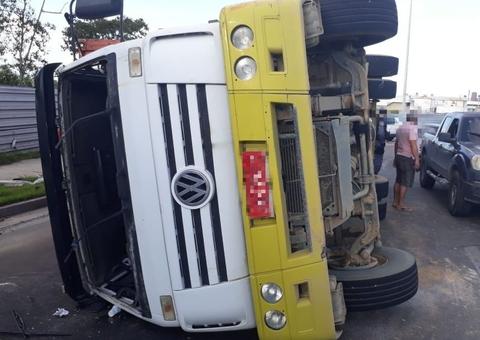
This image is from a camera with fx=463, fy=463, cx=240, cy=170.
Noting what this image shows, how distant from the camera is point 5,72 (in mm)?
18438

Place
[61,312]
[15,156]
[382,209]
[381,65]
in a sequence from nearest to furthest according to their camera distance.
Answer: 1. [61,312]
2. [381,65]
3. [382,209]
4. [15,156]

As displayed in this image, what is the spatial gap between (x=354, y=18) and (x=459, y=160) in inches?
195

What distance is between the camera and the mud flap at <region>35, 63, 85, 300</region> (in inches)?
127

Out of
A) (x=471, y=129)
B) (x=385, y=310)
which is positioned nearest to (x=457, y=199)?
(x=471, y=129)

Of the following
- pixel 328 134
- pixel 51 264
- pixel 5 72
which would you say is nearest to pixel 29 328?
pixel 51 264

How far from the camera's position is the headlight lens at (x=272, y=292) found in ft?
8.48

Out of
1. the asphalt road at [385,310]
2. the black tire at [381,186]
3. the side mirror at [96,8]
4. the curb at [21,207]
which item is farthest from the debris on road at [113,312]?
the curb at [21,207]

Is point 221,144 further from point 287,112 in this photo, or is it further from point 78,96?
point 78,96

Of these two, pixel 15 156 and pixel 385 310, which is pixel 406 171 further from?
pixel 15 156

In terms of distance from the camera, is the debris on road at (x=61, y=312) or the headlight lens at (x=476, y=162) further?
the headlight lens at (x=476, y=162)

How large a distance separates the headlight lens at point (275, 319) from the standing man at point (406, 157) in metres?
5.64

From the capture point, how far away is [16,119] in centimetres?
1381

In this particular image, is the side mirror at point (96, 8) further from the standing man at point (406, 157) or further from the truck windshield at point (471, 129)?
the truck windshield at point (471, 129)

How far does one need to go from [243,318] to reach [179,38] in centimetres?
163
